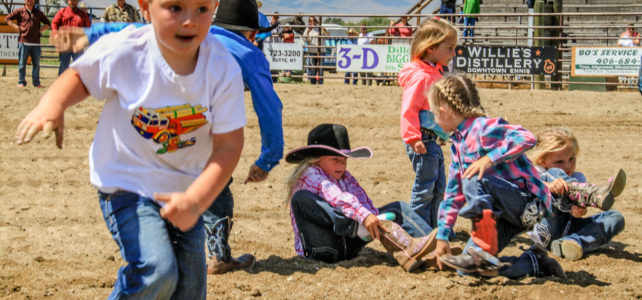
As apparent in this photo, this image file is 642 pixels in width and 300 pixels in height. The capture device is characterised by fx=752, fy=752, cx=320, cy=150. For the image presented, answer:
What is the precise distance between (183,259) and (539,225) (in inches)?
122

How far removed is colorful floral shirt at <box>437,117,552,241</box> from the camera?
13.4ft

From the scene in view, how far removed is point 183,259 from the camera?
2912mm

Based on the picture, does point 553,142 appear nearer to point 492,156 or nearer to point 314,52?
point 492,156

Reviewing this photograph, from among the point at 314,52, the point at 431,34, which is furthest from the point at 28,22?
the point at 431,34

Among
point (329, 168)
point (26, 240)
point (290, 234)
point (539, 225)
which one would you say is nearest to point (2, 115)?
point (26, 240)

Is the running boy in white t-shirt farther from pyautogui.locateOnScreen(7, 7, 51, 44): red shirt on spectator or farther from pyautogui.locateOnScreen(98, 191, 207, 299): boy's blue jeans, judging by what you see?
pyautogui.locateOnScreen(7, 7, 51, 44): red shirt on spectator

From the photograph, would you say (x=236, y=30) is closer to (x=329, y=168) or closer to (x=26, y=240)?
(x=329, y=168)

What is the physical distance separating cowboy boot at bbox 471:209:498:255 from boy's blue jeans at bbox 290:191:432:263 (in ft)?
2.93

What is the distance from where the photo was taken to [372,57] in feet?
55.8

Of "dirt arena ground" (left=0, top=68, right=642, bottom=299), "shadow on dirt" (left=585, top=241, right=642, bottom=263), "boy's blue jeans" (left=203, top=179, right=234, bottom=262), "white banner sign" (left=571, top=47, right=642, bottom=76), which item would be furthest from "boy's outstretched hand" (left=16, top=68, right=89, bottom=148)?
"white banner sign" (left=571, top=47, right=642, bottom=76)

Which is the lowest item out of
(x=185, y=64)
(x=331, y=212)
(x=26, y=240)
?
(x=26, y=240)

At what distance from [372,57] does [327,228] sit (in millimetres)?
12329

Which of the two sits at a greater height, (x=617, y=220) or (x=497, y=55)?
(x=497, y=55)

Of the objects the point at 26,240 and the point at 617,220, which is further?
the point at 26,240
